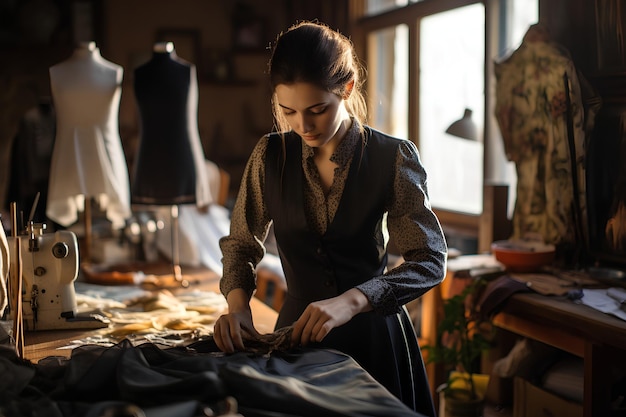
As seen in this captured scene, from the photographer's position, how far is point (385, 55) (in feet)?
16.1

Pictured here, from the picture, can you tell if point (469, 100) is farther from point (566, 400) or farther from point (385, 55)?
point (566, 400)

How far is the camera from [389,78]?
483 centimetres

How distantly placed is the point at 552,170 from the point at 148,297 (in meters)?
1.66

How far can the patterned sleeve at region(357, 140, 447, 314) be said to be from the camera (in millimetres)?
1635

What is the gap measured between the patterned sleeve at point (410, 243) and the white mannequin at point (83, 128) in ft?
5.63

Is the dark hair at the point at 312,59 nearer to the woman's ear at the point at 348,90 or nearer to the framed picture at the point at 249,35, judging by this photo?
the woman's ear at the point at 348,90

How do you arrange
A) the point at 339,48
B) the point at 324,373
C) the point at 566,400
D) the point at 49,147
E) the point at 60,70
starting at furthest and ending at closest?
1. the point at 49,147
2. the point at 60,70
3. the point at 566,400
4. the point at 339,48
5. the point at 324,373

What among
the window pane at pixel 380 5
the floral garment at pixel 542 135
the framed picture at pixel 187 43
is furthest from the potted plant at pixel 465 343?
the framed picture at pixel 187 43

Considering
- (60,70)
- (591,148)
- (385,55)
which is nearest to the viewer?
(591,148)

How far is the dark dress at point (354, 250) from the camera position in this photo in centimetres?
180

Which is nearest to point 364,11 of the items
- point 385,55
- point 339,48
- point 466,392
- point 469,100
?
point 385,55

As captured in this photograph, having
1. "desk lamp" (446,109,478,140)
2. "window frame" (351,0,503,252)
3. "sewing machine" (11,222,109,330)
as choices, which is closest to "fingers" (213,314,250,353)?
"sewing machine" (11,222,109,330)

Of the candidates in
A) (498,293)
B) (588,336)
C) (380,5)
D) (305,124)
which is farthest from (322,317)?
(380,5)

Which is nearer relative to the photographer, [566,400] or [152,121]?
[566,400]
